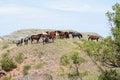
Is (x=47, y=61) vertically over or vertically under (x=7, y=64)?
over

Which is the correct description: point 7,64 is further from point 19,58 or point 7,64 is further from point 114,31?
point 114,31

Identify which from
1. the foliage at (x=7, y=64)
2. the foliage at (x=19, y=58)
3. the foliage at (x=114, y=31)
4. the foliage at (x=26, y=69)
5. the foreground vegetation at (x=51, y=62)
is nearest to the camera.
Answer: the foliage at (x=114, y=31)

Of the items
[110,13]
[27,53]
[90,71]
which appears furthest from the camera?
[27,53]

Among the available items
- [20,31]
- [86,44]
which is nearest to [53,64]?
[86,44]

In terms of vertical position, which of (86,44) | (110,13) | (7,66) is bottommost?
(7,66)

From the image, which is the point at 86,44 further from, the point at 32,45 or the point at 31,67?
the point at 32,45

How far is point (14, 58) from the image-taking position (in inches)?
2297

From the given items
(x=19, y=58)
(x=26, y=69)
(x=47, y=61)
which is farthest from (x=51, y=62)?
(x=19, y=58)

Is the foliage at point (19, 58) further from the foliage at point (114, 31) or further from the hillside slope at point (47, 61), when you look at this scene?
the foliage at point (114, 31)

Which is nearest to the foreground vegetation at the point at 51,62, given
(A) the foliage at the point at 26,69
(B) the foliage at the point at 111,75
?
(A) the foliage at the point at 26,69

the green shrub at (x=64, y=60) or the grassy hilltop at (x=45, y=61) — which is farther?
the grassy hilltop at (x=45, y=61)

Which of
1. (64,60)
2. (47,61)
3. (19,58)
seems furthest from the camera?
(19,58)

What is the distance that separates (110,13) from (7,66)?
2663cm

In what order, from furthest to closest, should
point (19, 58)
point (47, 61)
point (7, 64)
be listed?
point (19, 58) < point (7, 64) < point (47, 61)
